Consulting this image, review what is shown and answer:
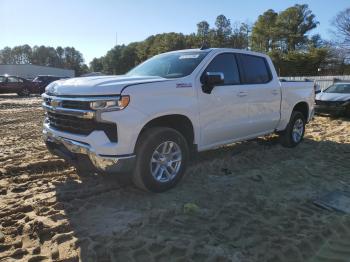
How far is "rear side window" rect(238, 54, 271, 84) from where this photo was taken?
650 cm

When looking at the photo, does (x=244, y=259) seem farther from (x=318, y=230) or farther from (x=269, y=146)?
(x=269, y=146)

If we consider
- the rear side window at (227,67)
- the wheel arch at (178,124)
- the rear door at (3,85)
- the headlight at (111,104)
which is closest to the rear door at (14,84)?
the rear door at (3,85)

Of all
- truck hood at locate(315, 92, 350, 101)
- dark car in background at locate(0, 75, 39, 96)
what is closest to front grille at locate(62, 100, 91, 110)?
truck hood at locate(315, 92, 350, 101)

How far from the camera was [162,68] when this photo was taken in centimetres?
590

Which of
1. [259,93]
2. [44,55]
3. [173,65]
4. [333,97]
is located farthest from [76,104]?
[44,55]

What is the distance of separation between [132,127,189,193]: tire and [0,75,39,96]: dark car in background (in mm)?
25945

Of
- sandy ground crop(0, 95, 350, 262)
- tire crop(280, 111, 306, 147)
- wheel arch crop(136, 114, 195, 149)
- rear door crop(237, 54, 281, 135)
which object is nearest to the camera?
sandy ground crop(0, 95, 350, 262)

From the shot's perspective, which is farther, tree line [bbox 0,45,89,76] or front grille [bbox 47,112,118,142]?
tree line [bbox 0,45,89,76]

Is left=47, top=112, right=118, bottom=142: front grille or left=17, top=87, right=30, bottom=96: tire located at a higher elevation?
left=47, top=112, right=118, bottom=142: front grille

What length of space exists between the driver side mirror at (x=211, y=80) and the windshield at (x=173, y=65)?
0.26 metres

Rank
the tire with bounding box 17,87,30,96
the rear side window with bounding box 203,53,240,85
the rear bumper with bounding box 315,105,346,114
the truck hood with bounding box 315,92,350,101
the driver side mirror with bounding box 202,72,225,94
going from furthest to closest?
the tire with bounding box 17,87,30,96 → the truck hood with bounding box 315,92,350,101 → the rear bumper with bounding box 315,105,346,114 → the rear side window with bounding box 203,53,240,85 → the driver side mirror with bounding box 202,72,225,94

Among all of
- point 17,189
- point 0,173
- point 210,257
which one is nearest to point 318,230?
point 210,257

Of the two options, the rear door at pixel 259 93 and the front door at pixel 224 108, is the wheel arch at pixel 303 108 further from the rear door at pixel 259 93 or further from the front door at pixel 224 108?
the front door at pixel 224 108

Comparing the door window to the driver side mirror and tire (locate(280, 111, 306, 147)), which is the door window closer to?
tire (locate(280, 111, 306, 147))
